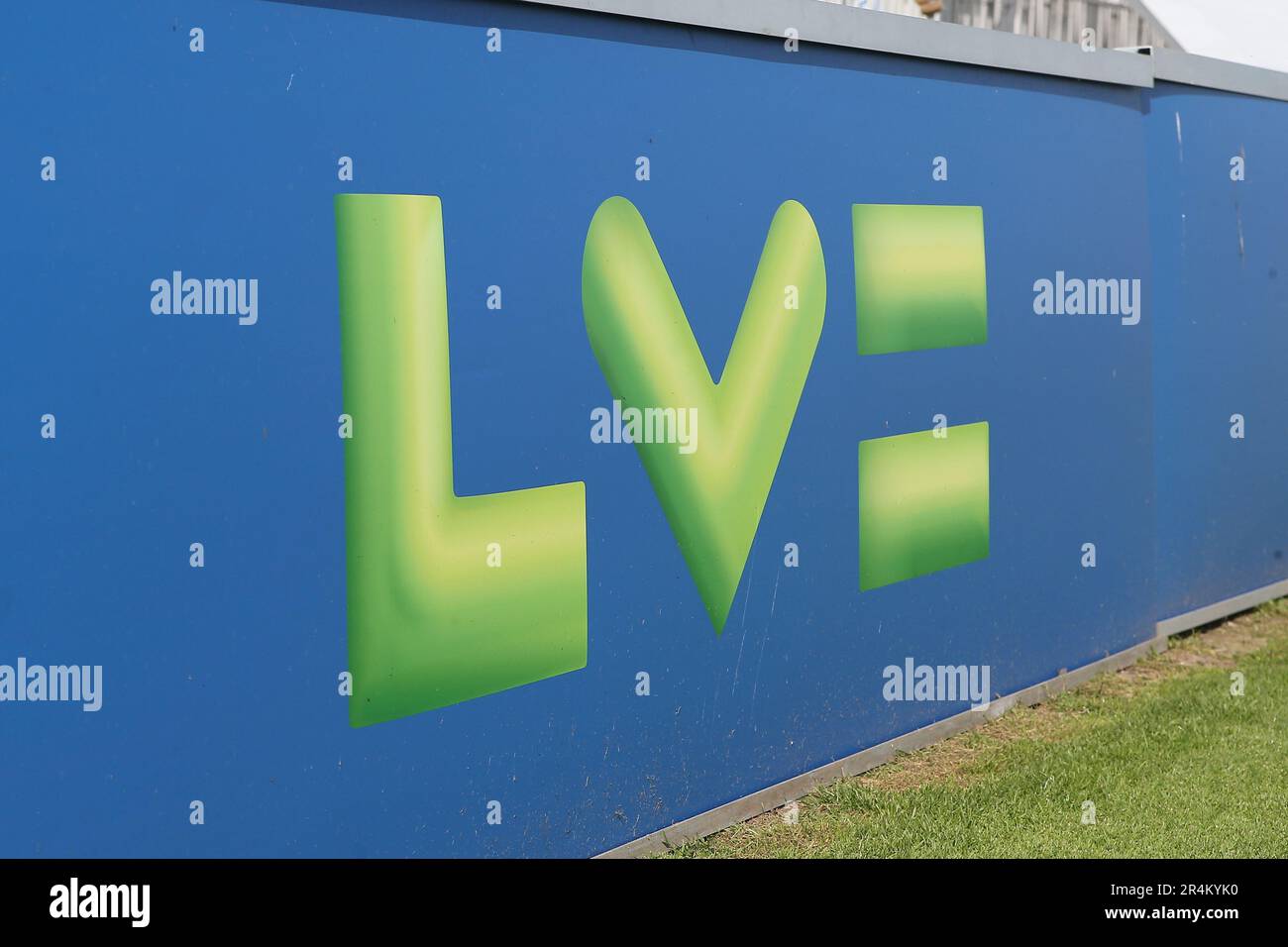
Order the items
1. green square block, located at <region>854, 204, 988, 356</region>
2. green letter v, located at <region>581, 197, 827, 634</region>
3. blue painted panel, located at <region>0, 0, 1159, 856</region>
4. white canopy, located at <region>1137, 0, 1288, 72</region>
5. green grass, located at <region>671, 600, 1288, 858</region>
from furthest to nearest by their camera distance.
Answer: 1. white canopy, located at <region>1137, 0, 1288, 72</region>
2. green square block, located at <region>854, 204, 988, 356</region>
3. green grass, located at <region>671, 600, 1288, 858</region>
4. green letter v, located at <region>581, 197, 827, 634</region>
5. blue painted panel, located at <region>0, 0, 1159, 856</region>

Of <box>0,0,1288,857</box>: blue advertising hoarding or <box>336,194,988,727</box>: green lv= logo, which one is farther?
<box>336,194,988,727</box>: green lv= logo

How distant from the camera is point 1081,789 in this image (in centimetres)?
510

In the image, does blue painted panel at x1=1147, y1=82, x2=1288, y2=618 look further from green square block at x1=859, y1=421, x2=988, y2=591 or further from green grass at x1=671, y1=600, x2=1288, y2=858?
green square block at x1=859, y1=421, x2=988, y2=591

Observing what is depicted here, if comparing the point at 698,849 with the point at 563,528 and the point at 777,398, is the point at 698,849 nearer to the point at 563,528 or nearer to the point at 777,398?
the point at 563,528

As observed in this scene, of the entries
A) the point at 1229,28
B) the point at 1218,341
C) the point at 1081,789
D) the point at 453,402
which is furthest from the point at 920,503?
the point at 1229,28

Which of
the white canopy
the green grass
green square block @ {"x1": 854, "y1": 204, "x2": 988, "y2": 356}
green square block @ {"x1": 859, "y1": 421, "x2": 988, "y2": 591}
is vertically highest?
the white canopy

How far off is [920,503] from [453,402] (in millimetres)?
2332

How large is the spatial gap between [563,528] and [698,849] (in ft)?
3.87

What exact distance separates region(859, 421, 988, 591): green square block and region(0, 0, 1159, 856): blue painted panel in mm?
90

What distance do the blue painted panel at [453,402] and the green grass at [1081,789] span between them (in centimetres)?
22

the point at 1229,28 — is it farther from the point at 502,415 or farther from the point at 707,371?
the point at 502,415

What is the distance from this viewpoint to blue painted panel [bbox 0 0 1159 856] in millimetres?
3246

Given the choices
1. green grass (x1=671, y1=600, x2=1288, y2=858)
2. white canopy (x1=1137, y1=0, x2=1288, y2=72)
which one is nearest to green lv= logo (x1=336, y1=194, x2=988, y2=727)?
green grass (x1=671, y1=600, x2=1288, y2=858)

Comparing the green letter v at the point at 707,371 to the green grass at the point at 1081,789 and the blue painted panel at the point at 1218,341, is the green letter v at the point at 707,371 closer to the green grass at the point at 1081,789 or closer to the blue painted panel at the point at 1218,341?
the green grass at the point at 1081,789
